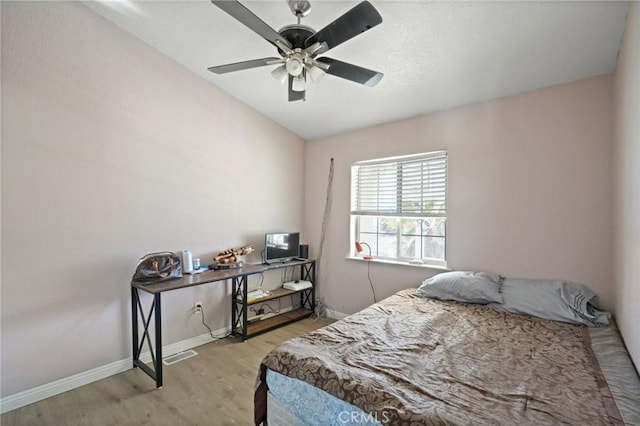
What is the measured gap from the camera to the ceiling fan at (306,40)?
1.46 m

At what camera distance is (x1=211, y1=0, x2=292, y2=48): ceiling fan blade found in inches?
54.3

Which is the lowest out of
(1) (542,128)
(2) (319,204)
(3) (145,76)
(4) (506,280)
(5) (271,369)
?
(5) (271,369)

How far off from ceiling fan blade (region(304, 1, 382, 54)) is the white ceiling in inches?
20.7

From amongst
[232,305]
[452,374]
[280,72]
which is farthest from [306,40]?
[232,305]

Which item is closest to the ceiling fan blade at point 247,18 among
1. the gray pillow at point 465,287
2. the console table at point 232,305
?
the console table at point 232,305

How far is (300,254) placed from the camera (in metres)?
4.11

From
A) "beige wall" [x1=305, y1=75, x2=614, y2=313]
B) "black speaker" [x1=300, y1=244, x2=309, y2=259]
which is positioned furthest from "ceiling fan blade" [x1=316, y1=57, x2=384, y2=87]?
"black speaker" [x1=300, y1=244, x2=309, y2=259]

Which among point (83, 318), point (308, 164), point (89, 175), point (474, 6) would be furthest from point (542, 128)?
point (83, 318)

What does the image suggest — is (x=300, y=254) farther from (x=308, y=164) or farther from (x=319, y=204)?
(x=308, y=164)

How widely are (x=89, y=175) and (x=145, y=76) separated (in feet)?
3.52

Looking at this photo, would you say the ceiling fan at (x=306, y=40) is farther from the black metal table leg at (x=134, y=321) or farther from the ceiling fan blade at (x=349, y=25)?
the black metal table leg at (x=134, y=321)

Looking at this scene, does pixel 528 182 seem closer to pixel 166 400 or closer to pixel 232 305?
pixel 232 305

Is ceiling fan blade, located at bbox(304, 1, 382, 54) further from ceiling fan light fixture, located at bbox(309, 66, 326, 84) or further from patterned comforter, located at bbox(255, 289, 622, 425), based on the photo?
patterned comforter, located at bbox(255, 289, 622, 425)

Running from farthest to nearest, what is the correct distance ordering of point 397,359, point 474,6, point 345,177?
1. point 345,177
2. point 474,6
3. point 397,359
